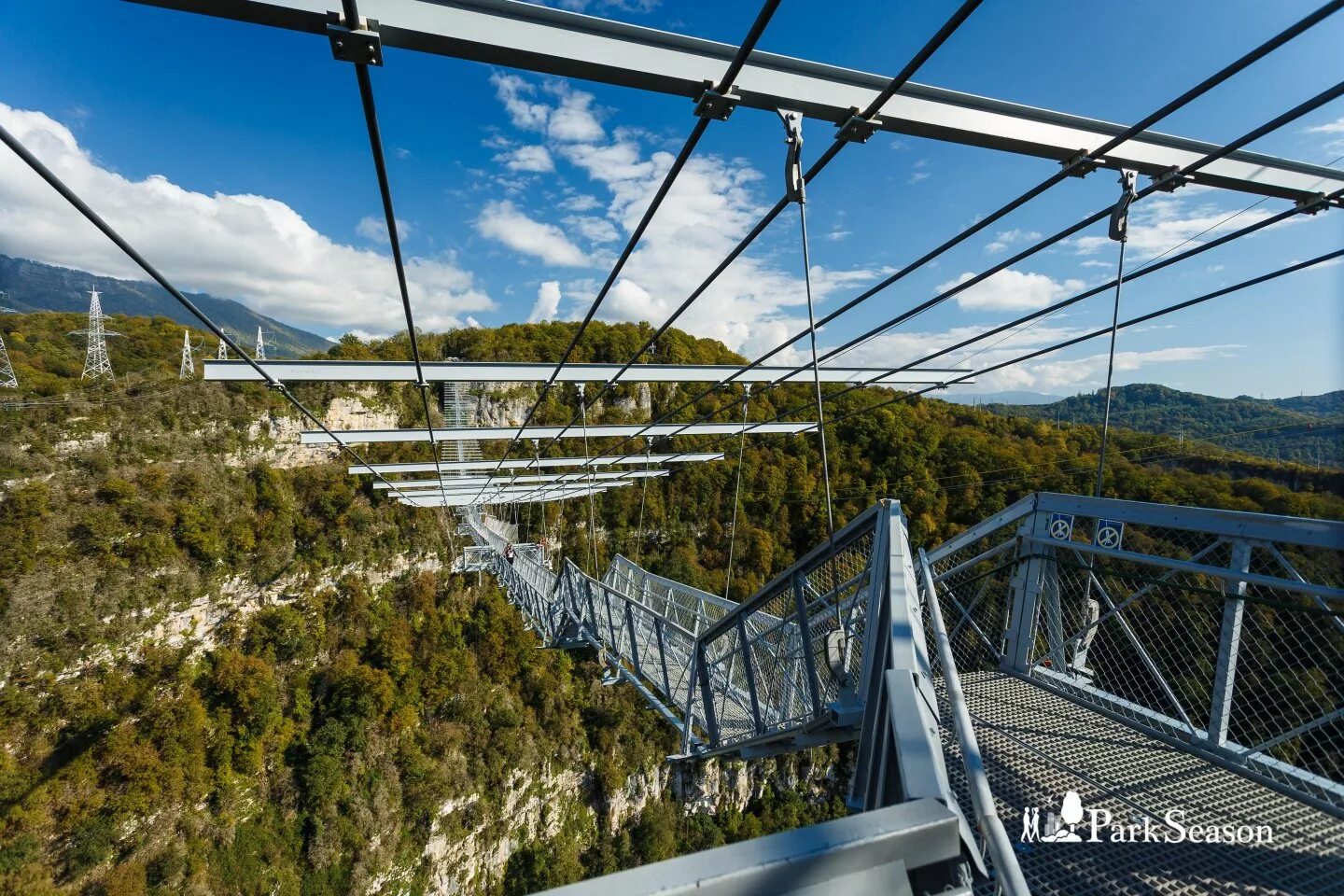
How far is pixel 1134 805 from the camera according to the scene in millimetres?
2041

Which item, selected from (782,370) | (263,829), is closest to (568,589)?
(782,370)

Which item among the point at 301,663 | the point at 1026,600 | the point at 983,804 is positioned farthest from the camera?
the point at 301,663

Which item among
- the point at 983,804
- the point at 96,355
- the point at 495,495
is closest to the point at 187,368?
the point at 96,355

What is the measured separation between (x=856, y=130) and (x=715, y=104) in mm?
565

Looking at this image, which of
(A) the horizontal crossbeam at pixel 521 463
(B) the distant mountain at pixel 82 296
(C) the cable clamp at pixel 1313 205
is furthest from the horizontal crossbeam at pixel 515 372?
(B) the distant mountain at pixel 82 296

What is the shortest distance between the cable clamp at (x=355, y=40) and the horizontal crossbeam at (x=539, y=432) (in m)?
5.21

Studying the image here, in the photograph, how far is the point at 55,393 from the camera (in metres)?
21.8

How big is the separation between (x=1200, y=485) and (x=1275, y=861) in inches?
652

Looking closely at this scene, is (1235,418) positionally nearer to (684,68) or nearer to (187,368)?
(684,68)

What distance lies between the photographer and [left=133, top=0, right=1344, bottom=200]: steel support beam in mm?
1690

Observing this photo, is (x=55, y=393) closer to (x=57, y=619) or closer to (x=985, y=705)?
(x=57, y=619)

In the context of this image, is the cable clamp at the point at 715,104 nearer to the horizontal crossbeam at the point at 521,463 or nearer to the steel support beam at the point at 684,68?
the steel support beam at the point at 684,68

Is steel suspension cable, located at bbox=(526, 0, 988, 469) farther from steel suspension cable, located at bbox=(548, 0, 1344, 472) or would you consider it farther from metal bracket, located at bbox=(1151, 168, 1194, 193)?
metal bracket, located at bbox=(1151, 168, 1194, 193)

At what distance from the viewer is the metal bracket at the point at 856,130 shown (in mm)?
1982
